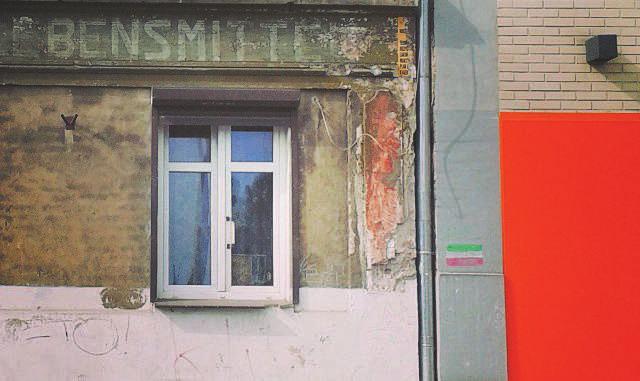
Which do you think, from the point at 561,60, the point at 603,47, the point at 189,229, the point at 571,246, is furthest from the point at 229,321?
the point at 603,47

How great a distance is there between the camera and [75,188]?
5477 mm

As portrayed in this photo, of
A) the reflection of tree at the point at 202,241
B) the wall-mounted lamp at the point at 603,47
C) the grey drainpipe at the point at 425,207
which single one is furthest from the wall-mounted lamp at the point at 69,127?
the wall-mounted lamp at the point at 603,47

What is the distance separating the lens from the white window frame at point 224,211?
5.57 metres

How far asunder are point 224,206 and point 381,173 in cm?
136

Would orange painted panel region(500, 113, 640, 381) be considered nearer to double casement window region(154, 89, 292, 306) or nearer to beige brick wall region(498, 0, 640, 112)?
beige brick wall region(498, 0, 640, 112)

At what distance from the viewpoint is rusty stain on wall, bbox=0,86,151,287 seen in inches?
213

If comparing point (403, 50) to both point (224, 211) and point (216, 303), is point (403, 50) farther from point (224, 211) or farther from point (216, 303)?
point (216, 303)

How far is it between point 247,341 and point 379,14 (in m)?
2.94

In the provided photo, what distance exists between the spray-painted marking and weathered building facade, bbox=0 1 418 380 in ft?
1.02

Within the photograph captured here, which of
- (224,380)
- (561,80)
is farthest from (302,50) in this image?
(224,380)

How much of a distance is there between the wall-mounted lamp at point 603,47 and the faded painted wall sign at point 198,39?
155 cm

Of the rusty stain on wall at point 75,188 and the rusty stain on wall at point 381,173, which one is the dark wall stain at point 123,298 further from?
the rusty stain on wall at point 381,173

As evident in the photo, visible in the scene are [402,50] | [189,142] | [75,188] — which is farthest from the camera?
[189,142]

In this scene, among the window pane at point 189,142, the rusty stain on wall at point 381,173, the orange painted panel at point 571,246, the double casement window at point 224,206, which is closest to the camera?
the orange painted panel at point 571,246
